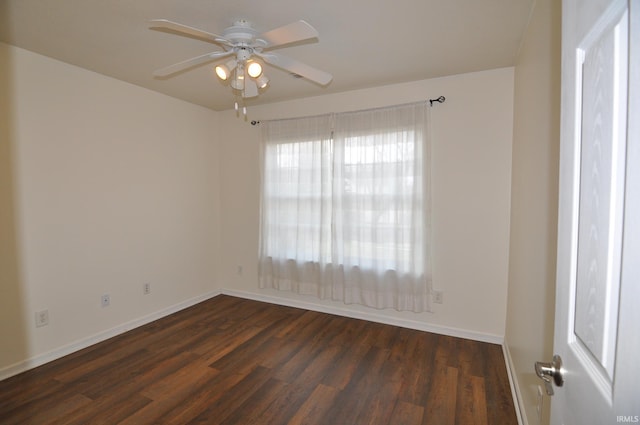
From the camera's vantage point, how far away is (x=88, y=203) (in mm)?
2744

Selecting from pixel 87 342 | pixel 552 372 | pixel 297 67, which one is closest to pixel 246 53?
pixel 297 67

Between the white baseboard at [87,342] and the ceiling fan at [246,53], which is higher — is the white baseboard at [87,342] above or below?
below

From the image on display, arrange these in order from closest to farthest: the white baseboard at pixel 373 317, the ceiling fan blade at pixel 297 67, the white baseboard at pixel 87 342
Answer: the ceiling fan blade at pixel 297 67 < the white baseboard at pixel 87 342 < the white baseboard at pixel 373 317

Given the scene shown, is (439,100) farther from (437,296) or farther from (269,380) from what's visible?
(269,380)

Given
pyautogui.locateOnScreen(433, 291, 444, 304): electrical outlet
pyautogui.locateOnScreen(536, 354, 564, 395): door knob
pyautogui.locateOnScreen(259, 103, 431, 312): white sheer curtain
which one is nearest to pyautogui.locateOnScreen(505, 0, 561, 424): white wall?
pyautogui.locateOnScreen(536, 354, 564, 395): door knob

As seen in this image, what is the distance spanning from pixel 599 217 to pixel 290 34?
155 cm

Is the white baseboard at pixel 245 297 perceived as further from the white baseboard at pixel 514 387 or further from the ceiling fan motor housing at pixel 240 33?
the ceiling fan motor housing at pixel 240 33

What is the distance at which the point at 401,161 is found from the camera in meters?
3.00

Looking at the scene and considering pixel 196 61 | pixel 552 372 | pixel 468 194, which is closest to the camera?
pixel 552 372

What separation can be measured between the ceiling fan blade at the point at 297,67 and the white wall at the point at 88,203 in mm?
1999

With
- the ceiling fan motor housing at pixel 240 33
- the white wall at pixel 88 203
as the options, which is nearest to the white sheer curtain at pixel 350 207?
the white wall at pixel 88 203

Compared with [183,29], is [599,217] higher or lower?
lower

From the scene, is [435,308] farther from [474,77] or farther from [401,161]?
[474,77]

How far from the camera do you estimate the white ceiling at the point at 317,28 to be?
5.88 ft
